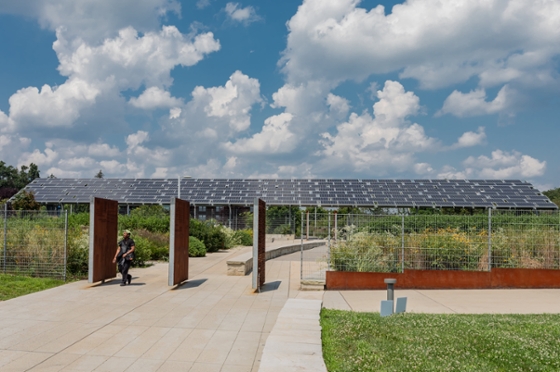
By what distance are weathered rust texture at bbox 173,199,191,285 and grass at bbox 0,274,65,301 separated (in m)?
3.25

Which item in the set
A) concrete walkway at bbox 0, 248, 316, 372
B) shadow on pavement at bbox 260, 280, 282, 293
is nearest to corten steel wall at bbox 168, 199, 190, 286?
concrete walkway at bbox 0, 248, 316, 372

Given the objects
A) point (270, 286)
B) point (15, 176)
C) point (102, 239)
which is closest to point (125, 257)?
point (102, 239)

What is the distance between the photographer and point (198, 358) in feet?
21.1

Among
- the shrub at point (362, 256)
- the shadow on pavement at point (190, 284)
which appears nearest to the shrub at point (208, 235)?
the shadow on pavement at point (190, 284)

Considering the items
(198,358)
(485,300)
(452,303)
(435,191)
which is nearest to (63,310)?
(198,358)

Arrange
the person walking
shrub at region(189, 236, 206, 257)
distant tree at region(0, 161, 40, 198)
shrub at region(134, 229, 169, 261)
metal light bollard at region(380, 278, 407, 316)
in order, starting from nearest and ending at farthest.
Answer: metal light bollard at region(380, 278, 407, 316) → the person walking → shrub at region(134, 229, 169, 261) → shrub at region(189, 236, 206, 257) → distant tree at region(0, 161, 40, 198)

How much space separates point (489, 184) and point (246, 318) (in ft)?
135

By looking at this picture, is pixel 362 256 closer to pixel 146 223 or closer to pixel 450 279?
pixel 450 279

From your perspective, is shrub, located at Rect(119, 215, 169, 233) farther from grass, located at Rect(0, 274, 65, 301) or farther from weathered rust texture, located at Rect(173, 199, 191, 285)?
weathered rust texture, located at Rect(173, 199, 191, 285)

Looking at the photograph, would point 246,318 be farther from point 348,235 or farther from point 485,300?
point 485,300

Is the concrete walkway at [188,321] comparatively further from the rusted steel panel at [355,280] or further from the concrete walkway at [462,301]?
the rusted steel panel at [355,280]

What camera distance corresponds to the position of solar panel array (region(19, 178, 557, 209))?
133ft

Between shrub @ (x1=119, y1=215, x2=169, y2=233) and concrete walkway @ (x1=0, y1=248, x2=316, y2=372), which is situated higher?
shrub @ (x1=119, y1=215, x2=169, y2=233)

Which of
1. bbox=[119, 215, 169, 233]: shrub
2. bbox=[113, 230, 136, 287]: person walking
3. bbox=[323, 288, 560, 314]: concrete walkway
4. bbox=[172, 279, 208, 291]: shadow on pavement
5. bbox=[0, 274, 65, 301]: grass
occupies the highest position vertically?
bbox=[119, 215, 169, 233]: shrub
